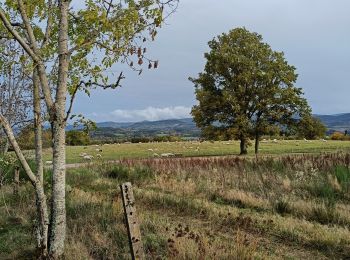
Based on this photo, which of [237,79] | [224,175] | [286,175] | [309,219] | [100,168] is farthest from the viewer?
[237,79]

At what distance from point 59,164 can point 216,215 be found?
463 cm

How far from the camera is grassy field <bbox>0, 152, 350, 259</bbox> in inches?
292

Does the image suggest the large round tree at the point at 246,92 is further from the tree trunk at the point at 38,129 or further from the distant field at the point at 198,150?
the tree trunk at the point at 38,129

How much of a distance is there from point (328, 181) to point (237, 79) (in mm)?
24229

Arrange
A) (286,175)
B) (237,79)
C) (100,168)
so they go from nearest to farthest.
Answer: (286,175) < (100,168) < (237,79)

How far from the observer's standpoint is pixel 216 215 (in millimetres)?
10250

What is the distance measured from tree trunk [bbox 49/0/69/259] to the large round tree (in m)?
29.4

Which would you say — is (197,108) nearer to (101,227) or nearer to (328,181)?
(328,181)

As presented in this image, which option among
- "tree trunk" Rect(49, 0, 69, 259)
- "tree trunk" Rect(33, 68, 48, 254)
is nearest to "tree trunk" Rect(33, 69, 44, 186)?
"tree trunk" Rect(33, 68, 48, 254)

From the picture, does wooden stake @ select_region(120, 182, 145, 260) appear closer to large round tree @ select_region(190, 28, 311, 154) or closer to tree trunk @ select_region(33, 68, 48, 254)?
tree trunk @ select_region(33, 68, 48, 254)

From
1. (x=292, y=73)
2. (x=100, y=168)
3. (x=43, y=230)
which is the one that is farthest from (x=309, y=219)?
(x=292, y=73)

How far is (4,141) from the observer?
13.4 meters

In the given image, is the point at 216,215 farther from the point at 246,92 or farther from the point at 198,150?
the point at 198,150

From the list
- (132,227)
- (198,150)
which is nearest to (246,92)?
(198,150)
